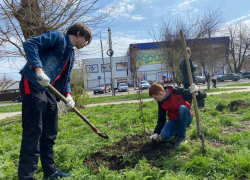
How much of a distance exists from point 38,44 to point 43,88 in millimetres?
465

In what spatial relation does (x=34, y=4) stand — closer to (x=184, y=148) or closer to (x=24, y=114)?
(x=24, y=114)

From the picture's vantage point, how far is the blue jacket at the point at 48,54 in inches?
79.3

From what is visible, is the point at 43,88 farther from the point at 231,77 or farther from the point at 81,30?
the point at 231,77

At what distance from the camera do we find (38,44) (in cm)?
207

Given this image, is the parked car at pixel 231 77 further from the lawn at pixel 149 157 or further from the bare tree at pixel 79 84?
the lawn at pixel 149 157

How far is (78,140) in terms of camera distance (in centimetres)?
394

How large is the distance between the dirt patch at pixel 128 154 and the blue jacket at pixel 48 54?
3.81 ft

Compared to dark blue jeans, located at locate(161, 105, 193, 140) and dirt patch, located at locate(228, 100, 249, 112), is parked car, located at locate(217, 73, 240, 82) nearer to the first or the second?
dirt patch, located at locate(228, 100, 249, 112)

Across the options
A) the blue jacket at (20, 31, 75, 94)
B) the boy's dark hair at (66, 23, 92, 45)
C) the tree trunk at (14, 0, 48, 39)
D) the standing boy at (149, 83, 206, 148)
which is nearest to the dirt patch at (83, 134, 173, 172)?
the standing boy at (149, 83, 206, 148)

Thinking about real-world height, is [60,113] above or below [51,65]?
below

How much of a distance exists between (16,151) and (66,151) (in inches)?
44.3

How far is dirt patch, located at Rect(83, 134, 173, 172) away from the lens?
2.64 meters

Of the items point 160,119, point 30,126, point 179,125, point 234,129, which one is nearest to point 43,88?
point 30,126


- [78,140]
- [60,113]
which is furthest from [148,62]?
[78,140]
